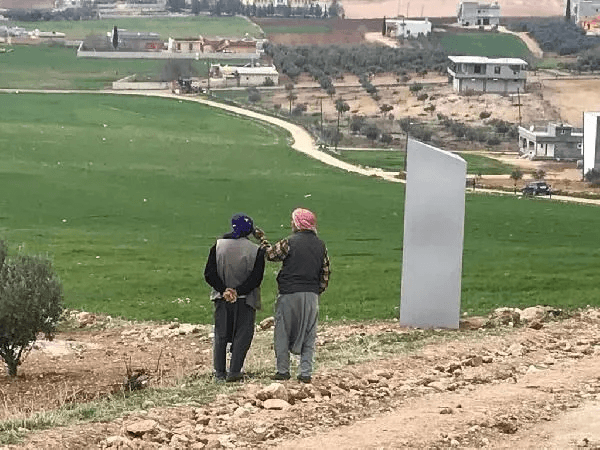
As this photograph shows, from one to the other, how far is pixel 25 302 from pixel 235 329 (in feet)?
10.4

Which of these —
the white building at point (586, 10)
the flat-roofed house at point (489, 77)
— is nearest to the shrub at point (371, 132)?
the flat-roofed house at point (489, 77)

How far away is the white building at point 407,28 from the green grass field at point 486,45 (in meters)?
2.77

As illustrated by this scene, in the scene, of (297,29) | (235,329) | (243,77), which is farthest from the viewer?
(297,29)

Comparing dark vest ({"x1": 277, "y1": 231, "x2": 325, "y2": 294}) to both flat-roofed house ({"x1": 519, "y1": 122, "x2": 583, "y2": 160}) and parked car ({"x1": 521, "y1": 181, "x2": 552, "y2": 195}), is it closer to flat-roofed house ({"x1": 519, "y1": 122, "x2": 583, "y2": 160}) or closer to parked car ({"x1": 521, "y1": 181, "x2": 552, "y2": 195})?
parked car ({"x1": 521, "y1": 181, "x2": 552, "y2": 195})

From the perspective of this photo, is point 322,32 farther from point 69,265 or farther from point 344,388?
point 344,388

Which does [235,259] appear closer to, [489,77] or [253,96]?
[253,96]

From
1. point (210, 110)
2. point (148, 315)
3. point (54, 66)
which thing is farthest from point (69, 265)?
point (54, 66)

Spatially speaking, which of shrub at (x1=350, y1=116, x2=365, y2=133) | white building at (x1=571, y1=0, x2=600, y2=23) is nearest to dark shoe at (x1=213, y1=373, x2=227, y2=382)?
shrub at (x1=350, y1=116, x2=365, y2=133)

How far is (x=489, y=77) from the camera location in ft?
353

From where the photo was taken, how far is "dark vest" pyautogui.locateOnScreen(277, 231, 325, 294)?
13.2 meters

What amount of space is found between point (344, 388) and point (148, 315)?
9.18m

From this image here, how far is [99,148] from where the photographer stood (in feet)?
219

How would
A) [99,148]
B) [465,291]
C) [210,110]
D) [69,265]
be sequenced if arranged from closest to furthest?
[465,291]
[69,265]
[99,148]
[210,110]

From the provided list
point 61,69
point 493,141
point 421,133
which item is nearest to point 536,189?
point 493,141
